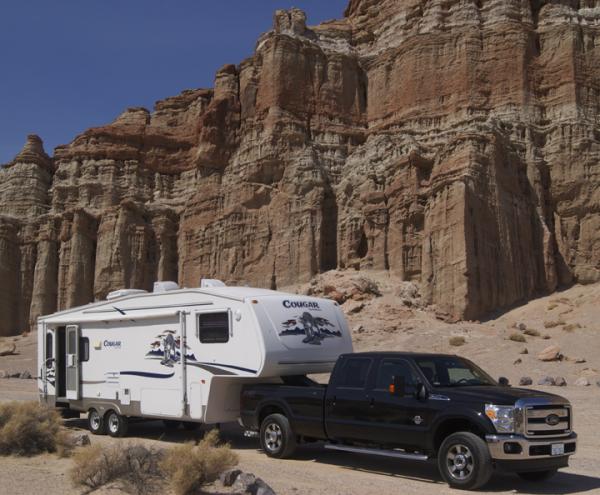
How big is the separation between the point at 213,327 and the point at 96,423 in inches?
195

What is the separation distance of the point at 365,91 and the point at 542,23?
585 inches

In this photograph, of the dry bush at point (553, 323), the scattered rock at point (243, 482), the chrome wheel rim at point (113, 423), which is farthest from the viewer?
the dry bush at point (553, 323)

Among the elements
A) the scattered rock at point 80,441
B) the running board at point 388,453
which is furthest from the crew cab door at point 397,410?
the scattered rock at point 80,441

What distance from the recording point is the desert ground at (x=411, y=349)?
10430 mm

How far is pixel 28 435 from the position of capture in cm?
1330

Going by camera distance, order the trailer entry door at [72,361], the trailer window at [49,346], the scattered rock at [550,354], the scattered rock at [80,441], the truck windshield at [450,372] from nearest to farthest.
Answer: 1. the truck windshield at [450,372]
2. the scattered rock at [80,441]
3. the trailer entry door at [72,361]
4. the trailer window at [49,346]
5. the scattered rock at [550,354]

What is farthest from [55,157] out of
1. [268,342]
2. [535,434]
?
[535,434]

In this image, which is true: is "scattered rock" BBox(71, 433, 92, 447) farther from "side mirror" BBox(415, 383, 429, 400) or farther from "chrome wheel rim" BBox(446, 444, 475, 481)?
"chrome wheel rim" BBox(446, 444, 475, 481)

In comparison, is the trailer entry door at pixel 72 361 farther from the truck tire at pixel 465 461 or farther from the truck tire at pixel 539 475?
the truck tire at pixel 539 475

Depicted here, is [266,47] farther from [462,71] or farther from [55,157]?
[55,157]

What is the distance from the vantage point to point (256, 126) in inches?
2254

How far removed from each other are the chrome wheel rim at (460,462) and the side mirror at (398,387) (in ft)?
3.77

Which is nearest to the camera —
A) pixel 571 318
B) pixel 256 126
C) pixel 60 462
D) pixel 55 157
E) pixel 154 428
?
pixel 60 462

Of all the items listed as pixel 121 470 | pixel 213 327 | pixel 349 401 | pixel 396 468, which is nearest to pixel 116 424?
pixel 213 327
